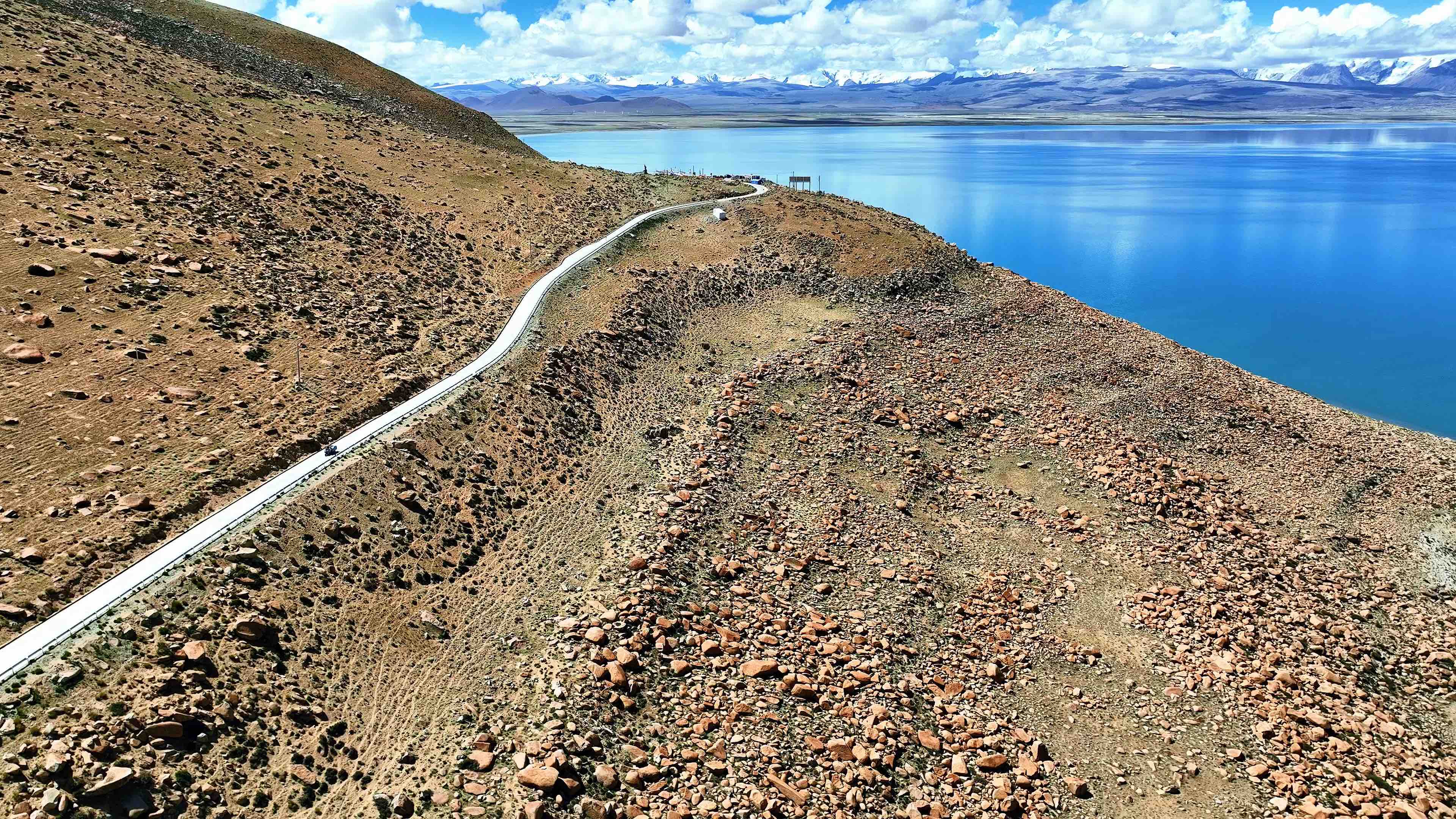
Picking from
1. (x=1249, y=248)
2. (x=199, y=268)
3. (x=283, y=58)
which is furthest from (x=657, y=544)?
(x=1249, y=248)

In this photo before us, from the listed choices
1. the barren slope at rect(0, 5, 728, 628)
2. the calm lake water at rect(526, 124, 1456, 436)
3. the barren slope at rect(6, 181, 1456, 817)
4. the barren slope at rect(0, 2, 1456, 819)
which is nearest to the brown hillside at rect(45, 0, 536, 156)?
the barren slope at rect(0, 5, 728, 628)

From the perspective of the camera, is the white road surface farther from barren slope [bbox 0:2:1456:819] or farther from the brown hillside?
the brown hillside

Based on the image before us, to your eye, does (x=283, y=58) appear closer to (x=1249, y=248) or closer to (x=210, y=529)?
(x=210, y=529)

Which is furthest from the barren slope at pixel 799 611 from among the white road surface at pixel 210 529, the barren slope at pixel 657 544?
the white road surface at pixel 210 529

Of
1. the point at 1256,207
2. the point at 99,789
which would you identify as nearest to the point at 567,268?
the point at 99,789

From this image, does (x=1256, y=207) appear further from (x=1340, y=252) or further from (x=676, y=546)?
(x=676, y=546)

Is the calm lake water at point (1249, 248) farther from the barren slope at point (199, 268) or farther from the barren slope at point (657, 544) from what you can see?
the barren slope at point (199, 268)
